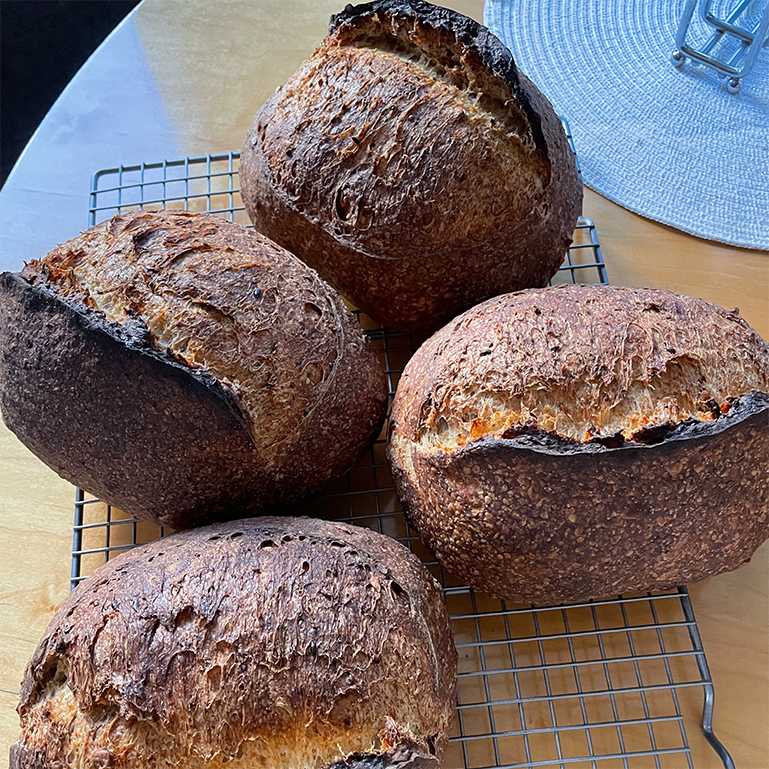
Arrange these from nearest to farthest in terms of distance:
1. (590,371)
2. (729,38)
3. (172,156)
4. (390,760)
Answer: (390,760), (590,371), (172,156), (729,38)

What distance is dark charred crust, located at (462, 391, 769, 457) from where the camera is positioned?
92cm

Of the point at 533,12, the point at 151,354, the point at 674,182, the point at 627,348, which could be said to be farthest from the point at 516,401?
the point at 533,12

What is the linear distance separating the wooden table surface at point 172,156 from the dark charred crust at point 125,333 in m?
0.40

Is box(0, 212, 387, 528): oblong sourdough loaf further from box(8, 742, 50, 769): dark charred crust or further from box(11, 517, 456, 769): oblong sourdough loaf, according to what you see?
box(8, 742, 50, 769): dark charred crust

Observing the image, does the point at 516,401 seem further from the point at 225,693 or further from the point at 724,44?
the point at 724,44

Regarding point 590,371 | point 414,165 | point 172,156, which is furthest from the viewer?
point 172,156

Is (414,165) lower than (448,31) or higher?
lower

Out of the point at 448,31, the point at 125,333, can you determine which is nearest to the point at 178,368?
the point at 125,333

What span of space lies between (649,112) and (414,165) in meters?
0.71

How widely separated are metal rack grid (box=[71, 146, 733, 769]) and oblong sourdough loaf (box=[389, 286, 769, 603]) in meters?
0.13

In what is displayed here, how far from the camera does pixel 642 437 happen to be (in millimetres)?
934

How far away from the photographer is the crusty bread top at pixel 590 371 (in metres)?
0.97

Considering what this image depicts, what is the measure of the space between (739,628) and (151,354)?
2.81 feet

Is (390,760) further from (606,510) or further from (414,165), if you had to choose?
(414,165)
